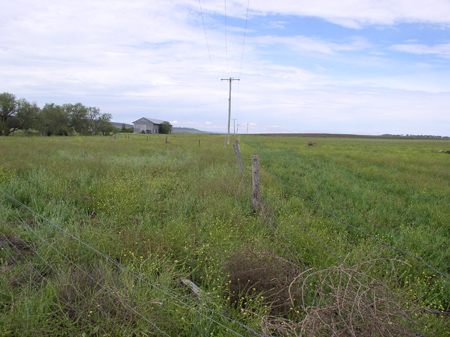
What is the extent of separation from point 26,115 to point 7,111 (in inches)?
111

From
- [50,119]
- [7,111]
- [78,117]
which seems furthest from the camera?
[78,117]

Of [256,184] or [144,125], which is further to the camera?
[144,125]

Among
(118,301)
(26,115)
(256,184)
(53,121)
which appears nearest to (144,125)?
(53,121)

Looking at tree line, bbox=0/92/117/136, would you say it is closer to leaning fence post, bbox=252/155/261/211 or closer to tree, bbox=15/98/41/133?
tree, bbox=15/98/41/133

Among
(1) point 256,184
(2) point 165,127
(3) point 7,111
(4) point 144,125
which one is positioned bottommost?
(1) point 256,184

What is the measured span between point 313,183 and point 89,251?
24.1 ft

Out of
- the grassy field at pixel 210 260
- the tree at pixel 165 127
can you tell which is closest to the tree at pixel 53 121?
the tree at pixel 165 127

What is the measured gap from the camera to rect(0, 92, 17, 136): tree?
152 ft

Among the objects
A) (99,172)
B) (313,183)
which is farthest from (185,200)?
(313,183)

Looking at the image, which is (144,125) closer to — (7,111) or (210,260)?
(7,111)

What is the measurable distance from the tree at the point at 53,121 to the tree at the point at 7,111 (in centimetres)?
462

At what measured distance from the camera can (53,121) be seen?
5688 cm

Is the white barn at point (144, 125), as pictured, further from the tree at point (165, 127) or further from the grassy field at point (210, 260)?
the grassy field at point (210, 260)

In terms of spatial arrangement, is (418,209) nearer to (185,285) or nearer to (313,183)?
(313,183)
